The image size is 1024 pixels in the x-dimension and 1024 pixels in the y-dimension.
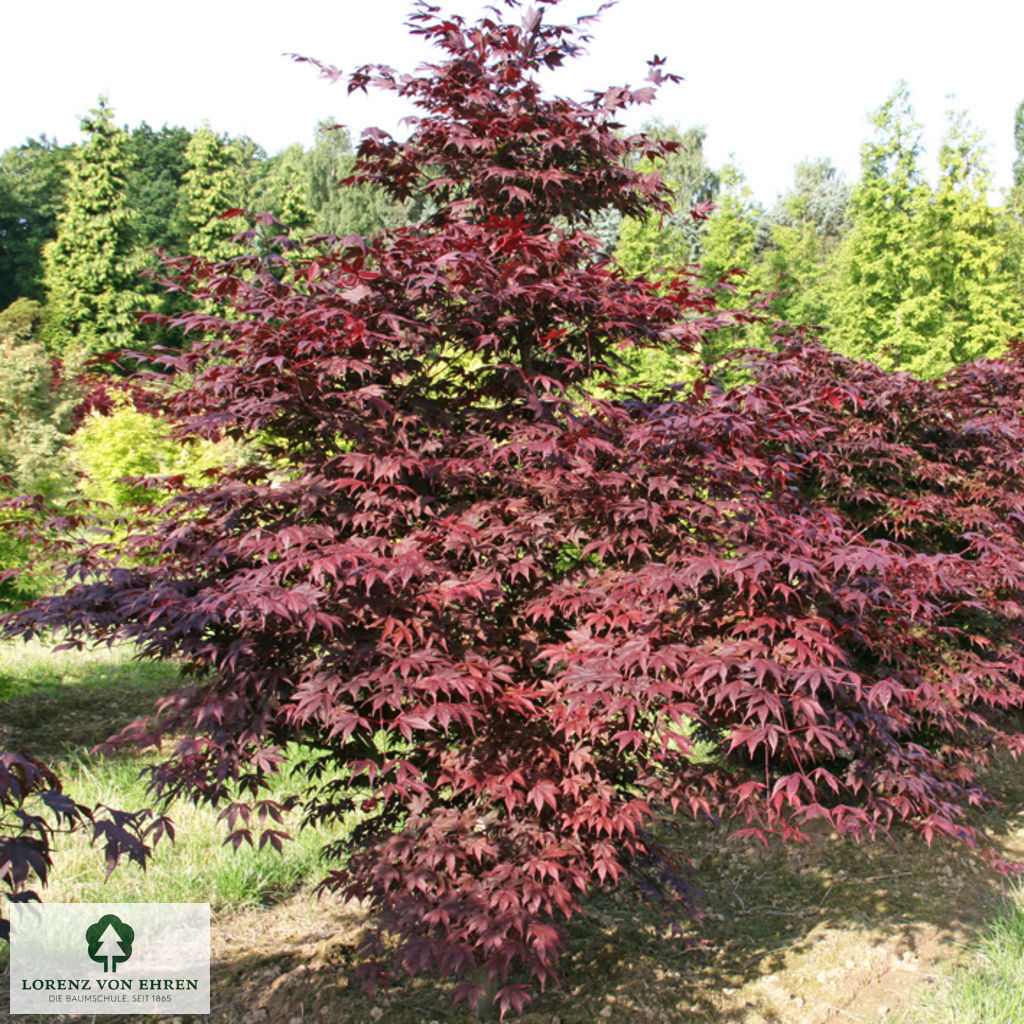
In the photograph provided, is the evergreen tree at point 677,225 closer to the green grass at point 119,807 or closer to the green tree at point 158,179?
the green grass at point 119,807

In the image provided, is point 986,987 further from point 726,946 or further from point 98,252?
point 98,252

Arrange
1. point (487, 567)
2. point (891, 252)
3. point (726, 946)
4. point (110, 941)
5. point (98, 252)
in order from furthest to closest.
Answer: point (98, 252)
point (891, 252)
point (726, 946)
point (110, 941)
point (487, 567)

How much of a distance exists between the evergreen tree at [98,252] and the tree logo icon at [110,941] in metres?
23.0

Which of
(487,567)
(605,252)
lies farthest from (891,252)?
(487,567)

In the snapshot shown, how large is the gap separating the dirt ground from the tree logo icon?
36cm

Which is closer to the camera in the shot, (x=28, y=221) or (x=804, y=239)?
(x=804, y=239)

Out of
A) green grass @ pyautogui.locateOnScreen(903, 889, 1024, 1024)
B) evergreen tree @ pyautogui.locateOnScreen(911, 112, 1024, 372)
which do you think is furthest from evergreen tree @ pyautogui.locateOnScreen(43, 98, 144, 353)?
green grass @ pyautogui.locateOnScreen(903, 889, 1024, 1024)

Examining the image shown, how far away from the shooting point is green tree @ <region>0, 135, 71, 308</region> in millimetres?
31828

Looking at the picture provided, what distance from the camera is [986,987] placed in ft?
10.1

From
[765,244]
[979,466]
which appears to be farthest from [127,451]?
[765,244]

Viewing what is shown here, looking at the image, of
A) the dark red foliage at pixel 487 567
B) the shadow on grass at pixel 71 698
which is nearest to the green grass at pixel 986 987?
the dark red foliage at pixel 487 567

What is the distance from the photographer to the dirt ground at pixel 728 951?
314cm

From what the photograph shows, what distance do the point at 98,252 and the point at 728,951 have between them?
2608cm

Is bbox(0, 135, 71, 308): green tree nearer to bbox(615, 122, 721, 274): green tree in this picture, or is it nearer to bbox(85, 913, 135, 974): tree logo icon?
bbox(615, 122, 721, 274): green tree
